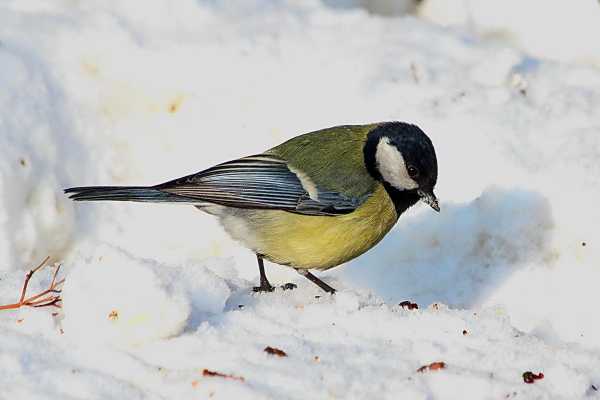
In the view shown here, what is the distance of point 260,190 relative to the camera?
3906 mm

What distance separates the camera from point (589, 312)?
167 inches

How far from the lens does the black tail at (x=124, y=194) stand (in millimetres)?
3785

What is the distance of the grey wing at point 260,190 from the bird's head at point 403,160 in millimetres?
161

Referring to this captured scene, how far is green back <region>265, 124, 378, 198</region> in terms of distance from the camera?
12.8ft

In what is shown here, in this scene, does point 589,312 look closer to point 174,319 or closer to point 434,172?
point 434,172

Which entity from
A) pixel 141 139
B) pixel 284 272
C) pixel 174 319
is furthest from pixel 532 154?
pixel 174 319

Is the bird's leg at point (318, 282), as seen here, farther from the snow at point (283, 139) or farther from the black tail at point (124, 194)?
the black tail at point (124, 194)

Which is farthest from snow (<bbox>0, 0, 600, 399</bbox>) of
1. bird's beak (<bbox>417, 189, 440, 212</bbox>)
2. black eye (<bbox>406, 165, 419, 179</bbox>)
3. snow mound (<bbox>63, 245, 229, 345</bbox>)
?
black eye (<bbox>406, 165, 419, 179</bbox>)

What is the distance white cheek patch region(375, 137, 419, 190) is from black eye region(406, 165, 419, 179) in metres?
0.01

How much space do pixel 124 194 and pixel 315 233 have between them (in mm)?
701

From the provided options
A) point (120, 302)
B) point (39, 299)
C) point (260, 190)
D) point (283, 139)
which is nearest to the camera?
point (120, 302)

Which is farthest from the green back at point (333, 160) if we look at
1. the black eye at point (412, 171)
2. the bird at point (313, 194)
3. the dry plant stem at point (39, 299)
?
the dry plant stem at point (39, 299)

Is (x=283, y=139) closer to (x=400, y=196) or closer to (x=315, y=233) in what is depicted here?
(x=400, y=196)

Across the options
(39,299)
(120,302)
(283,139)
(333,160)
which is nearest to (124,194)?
(39,299)
